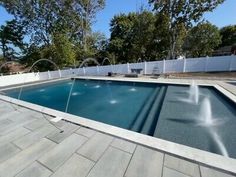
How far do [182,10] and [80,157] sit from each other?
1771 centimetres

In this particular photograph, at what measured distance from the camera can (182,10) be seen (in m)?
15.8

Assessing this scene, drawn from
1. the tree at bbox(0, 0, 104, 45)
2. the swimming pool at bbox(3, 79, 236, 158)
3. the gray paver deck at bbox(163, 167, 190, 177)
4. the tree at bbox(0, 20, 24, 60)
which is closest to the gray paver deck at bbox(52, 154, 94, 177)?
the gray paver deck at bbox(163, 167, 190, 177)

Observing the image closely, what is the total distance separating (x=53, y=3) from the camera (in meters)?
20.5

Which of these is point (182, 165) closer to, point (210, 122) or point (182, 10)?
point (210, 122)

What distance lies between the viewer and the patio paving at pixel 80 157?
7.07ft

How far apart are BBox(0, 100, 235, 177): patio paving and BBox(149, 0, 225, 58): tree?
16574 millimetres

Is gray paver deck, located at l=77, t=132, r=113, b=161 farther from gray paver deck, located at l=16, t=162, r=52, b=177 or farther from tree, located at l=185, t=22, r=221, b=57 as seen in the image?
tree, located at l=185, t=22, r=221, b=57

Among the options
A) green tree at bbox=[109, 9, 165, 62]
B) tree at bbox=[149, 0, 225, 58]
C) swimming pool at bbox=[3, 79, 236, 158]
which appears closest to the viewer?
swimming pool at bbox=[3, 79, 236, 158]

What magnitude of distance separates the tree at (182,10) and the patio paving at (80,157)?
16574mm

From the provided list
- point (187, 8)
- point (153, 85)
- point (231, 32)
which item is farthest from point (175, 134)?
point (231, 32)

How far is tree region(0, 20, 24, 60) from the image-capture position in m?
20.6

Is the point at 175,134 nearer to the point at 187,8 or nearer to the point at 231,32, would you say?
the point at 187,8

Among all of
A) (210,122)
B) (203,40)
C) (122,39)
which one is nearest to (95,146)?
(210,122)

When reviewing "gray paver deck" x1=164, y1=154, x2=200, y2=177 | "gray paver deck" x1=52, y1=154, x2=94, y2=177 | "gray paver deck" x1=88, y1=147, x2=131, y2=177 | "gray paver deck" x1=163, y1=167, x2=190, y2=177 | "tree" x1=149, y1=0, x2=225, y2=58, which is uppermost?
"tree" x1=149, y1=0, x2=225, y2=58
